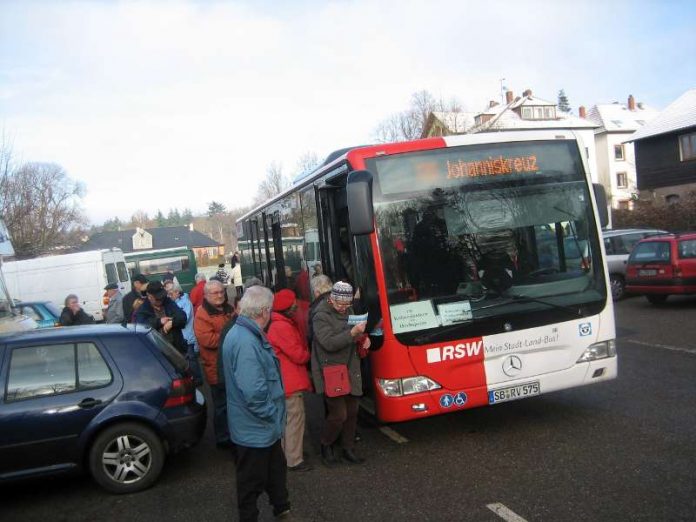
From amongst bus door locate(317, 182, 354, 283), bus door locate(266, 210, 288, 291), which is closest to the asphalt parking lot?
bus door locate(317, 182, 354, 283)

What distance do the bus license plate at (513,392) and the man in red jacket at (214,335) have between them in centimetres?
271

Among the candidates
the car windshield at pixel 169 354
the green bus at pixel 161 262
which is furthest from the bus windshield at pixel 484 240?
the green bus at pixel 161 262

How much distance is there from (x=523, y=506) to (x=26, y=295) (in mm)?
24817

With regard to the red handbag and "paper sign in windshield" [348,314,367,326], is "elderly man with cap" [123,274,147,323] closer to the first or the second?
the red handbag

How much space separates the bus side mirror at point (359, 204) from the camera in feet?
17.0

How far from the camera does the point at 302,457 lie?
575 cm

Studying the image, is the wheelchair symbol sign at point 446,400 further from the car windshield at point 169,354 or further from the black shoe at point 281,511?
the car windshield at point 169,354

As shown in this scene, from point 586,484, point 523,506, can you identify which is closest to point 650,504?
point 586,484

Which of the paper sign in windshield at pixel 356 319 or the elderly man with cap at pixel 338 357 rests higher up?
the paper sign in windshield at pixel 356 319

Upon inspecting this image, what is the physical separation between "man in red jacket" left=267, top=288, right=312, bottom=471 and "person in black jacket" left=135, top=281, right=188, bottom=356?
2203mm

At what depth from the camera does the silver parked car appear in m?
16.6

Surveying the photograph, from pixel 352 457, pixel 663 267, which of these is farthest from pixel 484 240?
pixel 663 267

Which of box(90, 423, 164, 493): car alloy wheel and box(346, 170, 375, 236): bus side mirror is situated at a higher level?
box(346, 170, 375, 236): bus side mirror

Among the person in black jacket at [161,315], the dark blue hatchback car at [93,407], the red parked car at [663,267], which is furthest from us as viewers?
the red parked car at [663,267]
